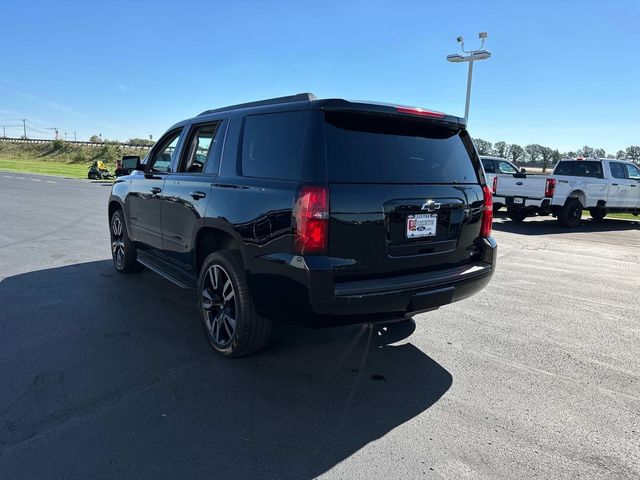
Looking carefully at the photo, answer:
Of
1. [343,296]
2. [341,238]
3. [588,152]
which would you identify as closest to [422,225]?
[341,238]

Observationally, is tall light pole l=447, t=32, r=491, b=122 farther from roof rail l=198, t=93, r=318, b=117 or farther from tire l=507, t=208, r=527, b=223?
roof rail l=198, t=93, r=318, b=117

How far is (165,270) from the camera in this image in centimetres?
477

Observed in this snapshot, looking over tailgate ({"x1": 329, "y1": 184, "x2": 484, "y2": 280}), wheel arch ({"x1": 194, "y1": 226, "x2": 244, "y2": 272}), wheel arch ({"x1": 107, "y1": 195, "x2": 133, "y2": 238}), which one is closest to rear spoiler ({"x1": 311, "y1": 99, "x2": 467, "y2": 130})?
tailgate ({"x1": 329, "y1": 184, "x2": 484, "y2": 280})

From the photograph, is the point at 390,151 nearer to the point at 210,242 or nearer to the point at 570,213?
the point at 210,242

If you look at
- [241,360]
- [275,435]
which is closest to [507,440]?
[275,435]

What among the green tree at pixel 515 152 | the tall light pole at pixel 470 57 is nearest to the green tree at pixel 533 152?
the green tree at pixel 515 152

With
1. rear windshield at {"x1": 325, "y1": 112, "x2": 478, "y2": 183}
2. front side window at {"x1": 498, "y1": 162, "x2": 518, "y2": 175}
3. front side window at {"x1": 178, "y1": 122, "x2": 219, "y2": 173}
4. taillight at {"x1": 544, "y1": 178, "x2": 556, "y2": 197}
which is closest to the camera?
rear windshield at {"x1": 325, "y1": 112, "x2": 478, "y2": 183}

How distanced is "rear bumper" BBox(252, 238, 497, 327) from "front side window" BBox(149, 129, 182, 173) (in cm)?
230

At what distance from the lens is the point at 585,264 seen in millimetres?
7723

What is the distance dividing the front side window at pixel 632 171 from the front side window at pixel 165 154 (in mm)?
14630

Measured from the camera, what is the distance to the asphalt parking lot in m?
2.47

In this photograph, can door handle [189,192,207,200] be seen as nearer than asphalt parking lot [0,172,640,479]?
No

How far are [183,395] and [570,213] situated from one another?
514 inches

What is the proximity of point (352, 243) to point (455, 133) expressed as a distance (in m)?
1.51
